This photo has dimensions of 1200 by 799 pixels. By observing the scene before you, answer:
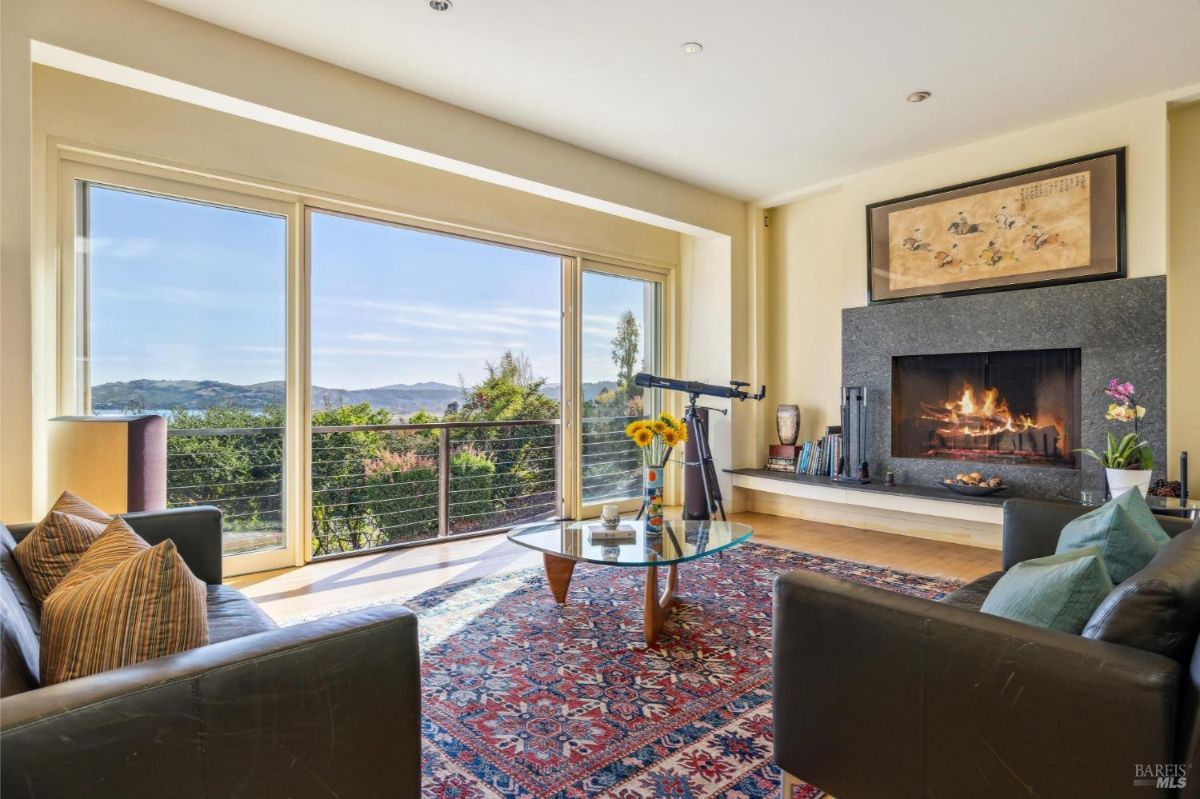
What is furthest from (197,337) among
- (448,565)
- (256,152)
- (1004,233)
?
(1004,233)

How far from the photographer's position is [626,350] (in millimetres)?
5656

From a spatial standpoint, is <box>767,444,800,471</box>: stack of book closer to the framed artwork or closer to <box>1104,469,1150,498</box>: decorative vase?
the framed artwork

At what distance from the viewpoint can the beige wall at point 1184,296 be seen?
12.2 ft

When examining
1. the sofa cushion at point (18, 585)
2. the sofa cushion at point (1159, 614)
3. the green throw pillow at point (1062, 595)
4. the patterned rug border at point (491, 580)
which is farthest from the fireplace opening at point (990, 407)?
the sofa cushion at point (18, 585)

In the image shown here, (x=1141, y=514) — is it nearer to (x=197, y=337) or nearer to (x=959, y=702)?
(x=959, y=702)

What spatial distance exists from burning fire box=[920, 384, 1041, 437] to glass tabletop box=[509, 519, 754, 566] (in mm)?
2400

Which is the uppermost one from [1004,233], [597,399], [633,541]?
[1004,233]

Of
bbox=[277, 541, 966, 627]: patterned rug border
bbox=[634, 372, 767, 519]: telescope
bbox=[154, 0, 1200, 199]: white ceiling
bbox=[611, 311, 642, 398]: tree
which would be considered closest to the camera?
bbox=[154, 0, 1200, 199]: white ceiling

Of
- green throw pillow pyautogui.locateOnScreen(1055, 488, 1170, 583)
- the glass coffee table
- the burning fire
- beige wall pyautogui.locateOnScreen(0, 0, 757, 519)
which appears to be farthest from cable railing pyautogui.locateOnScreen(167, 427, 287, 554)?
the burning fire

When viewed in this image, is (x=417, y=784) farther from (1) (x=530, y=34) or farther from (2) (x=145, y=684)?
(1) (x=530, y=34)

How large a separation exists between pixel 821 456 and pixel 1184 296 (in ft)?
8.04

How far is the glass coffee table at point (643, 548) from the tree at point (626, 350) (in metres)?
2.41

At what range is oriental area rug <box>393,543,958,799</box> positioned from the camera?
177cm

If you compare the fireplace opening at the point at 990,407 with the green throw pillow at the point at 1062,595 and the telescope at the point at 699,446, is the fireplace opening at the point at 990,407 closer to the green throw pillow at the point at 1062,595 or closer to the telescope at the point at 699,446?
the telescope at the point at 699,446
